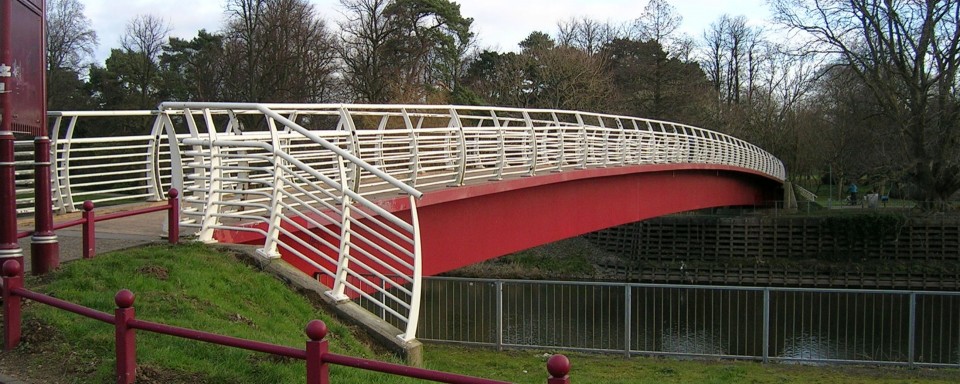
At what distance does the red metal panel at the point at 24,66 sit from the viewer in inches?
244

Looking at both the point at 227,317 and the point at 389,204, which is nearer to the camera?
the point at 227,317

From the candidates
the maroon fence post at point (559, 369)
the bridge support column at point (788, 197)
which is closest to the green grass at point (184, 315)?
the maroon fence post at point (559, 369)

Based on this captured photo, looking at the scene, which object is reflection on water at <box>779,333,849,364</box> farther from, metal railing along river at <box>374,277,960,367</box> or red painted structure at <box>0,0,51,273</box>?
red painted structure at <box>0,0,51,273</box>

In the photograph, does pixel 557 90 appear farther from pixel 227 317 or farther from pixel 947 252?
pixel 227 317

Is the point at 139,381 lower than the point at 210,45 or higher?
lower

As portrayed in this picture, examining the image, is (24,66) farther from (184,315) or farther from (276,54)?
(276,54)

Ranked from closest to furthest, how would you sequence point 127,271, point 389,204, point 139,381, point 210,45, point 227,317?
point 139,381 → point 227,317 → point 127,271 → point 389,204 → point 210,45

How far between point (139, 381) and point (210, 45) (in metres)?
44.5

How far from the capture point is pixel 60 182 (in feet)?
39.2

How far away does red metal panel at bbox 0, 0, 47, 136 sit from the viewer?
6199 millimetres

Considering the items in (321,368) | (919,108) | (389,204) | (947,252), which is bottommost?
(947,252)

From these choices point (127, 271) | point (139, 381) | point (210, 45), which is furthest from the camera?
point (210, 45)

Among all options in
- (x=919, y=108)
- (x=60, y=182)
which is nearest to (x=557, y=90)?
(x=919, y=108)

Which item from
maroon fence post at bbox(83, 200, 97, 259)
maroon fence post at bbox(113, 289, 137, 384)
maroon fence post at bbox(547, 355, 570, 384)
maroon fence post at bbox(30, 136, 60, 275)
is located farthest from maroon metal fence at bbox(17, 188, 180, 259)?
maroon fence post at bbox(547, 355, 570, 384)
